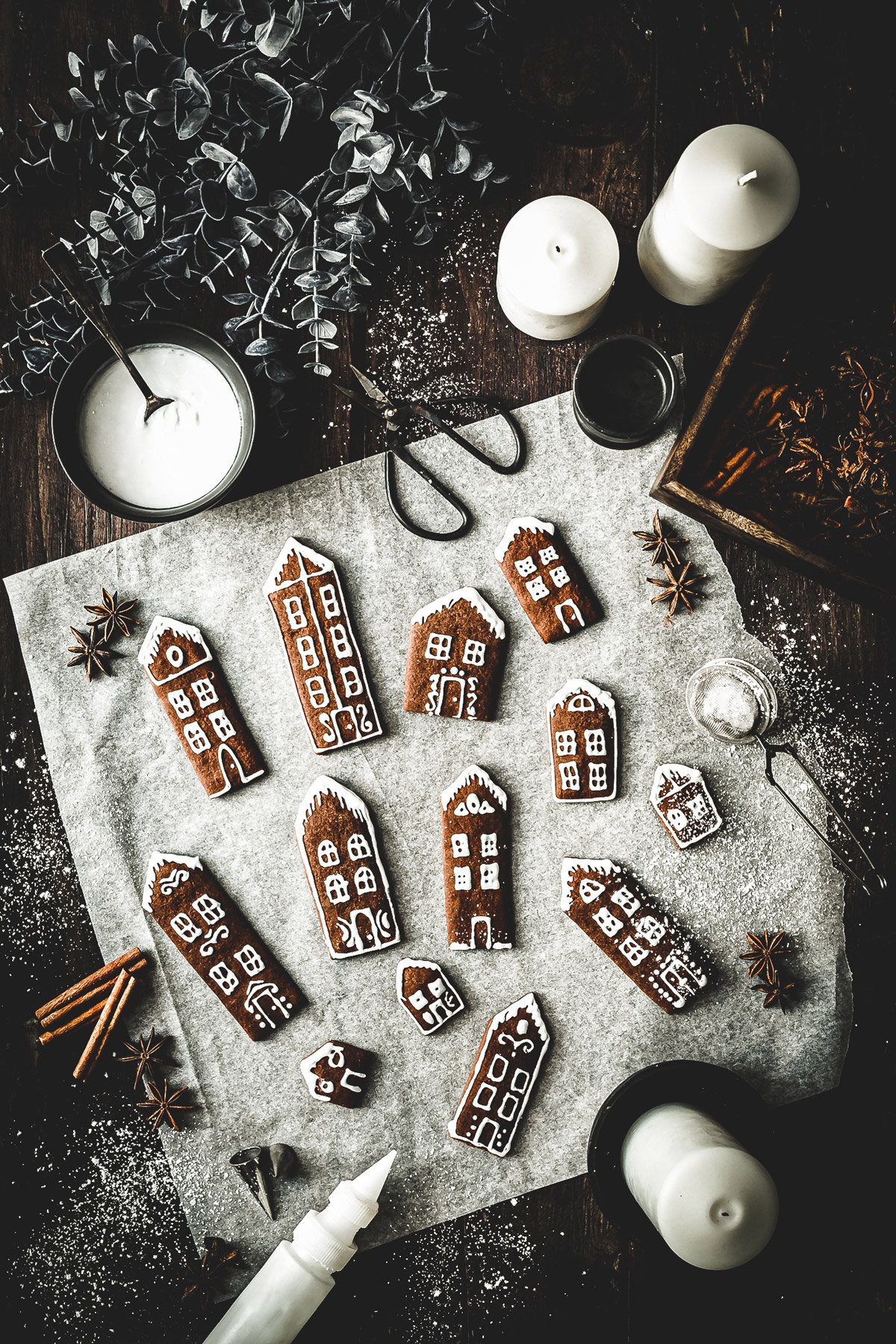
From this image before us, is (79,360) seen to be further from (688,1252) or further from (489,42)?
(688,1252)

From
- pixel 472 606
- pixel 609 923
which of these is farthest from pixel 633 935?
pixel 472 606

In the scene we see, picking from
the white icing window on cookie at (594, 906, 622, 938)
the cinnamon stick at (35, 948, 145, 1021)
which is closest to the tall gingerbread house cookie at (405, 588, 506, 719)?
the white icing window on cookie at (594, 906, 622, 938)

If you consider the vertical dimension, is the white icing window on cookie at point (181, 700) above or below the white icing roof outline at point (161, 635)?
below

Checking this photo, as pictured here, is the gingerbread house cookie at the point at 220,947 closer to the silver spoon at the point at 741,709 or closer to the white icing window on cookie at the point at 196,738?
the white icing window on cookie at the point at 196,738

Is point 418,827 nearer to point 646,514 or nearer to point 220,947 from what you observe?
point 220,947

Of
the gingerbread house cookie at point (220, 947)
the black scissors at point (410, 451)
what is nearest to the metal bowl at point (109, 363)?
the black scissors at point (410, 451)

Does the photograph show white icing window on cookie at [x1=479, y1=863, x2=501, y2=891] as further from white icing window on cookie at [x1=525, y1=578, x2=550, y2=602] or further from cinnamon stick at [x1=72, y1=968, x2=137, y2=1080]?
cinnamon stick at [x1=72, y1=968, x2=137, y2=1080]

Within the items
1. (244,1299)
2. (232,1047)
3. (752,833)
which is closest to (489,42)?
(752,833)
